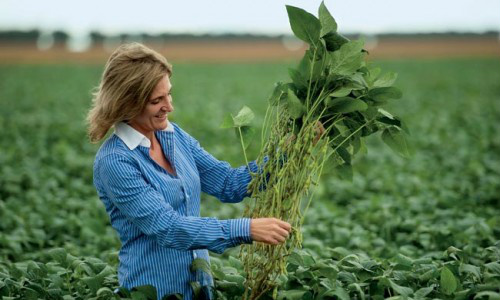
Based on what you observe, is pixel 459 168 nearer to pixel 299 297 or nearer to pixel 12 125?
pixel 299 297

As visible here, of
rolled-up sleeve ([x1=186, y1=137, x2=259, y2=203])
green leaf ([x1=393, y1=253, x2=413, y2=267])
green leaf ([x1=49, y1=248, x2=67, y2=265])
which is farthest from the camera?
green leaf ([x1=49, y1=248, x2=67, y2=265])

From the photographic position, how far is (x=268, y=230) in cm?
224

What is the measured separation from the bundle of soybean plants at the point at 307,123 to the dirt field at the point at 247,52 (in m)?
42.1

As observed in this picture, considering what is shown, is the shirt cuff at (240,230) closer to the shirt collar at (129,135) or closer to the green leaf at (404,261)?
the shirt collar at (129,135)

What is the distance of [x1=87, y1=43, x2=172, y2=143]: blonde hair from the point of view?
2.45 metres

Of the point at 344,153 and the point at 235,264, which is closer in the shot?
the point at 344,153

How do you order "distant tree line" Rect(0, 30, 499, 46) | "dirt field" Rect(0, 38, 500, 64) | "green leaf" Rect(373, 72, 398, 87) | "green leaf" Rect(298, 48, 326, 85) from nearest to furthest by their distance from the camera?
"green leaf" Rect(298, 48, 326, 85)
"green leaf" Rect(373, 72, 398, 87)
"dirt field" Rect(0, 38, 500, 64)
"distant tree line" Rect(0, 30, 499, 46)

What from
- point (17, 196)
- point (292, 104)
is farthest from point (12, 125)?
point (292, 104)

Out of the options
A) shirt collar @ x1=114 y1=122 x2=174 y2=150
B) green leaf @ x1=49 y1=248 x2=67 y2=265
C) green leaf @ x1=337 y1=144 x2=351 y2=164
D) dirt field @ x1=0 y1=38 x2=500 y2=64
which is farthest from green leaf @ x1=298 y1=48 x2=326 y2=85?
dirt field @ x1=0 y1=38 x2=500 y2=64

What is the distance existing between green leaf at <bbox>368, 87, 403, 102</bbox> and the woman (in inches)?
23.8

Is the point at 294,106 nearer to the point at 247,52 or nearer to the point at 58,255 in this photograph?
the point at 58,255

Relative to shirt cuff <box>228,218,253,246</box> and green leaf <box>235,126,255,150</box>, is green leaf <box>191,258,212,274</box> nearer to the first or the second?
shirt cuff <box>228,218,253,246</box>

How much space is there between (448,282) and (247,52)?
159 feet

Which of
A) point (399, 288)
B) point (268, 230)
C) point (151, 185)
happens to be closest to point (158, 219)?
point (151, 185)
